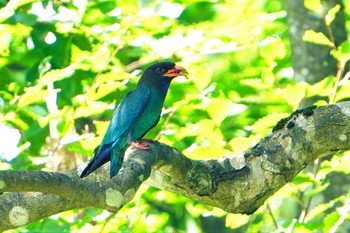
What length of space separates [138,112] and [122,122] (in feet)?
0.67

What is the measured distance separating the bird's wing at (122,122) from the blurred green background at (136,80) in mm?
547

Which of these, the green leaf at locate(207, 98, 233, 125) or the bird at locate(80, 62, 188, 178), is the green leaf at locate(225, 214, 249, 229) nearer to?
the green leaf at locate(207, 98, 233, 125)

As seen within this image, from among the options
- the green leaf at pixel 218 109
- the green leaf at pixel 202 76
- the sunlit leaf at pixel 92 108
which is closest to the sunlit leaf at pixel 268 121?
the green leaf at pixel 218 109

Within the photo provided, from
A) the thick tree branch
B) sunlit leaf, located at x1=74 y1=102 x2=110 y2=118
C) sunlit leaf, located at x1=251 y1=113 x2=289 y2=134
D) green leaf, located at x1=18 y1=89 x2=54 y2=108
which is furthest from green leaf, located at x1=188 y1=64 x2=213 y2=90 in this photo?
the thick tree branch

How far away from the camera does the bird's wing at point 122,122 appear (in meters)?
4.79

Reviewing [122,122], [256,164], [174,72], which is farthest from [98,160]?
[174,72]

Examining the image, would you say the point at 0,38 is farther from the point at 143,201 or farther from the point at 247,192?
the point at 247,192

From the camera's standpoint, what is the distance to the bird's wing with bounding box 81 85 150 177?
4793 mm

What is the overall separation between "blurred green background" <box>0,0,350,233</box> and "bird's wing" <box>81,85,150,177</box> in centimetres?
55

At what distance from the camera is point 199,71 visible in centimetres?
624

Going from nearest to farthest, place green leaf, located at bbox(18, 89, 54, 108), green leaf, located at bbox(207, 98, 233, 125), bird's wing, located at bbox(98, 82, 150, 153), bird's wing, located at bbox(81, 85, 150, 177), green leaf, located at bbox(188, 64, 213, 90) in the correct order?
1. bird's wing, located at bbox(81, 85, 150, 177)
2. bird's wing, located at bbox(98, 82, 150, 153)
3. green leaf, located at bbox(207, 98, 233, 125)
4. green leaf, located at bbox(188, 64, 213, 90)
5. green leaf, located at bbox(18, 89, 54, 108)

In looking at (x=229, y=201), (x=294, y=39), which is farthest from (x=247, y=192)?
(x=294, y=39)

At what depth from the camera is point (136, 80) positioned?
23.4 feet

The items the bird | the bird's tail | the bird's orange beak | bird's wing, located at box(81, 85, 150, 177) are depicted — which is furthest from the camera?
the bird's orange beak
